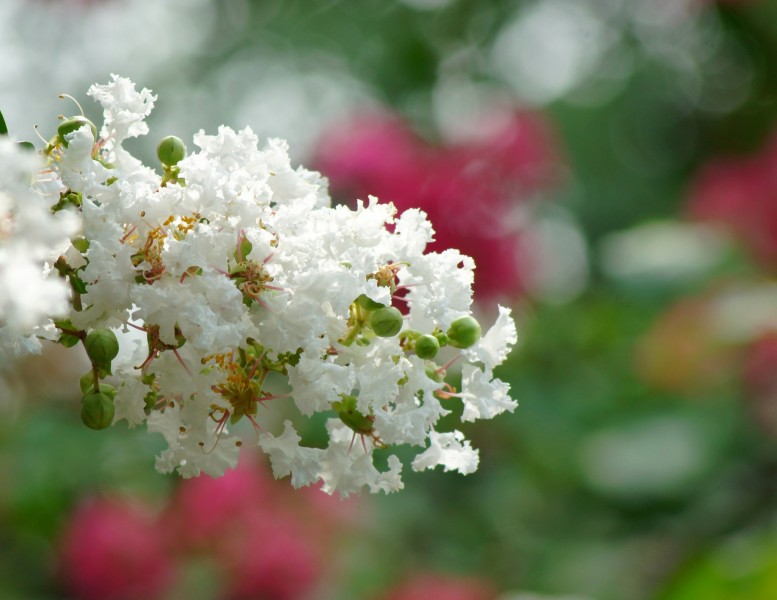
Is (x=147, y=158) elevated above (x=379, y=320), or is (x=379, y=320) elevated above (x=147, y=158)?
(x=147, y=158)

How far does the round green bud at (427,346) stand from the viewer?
58 centimetres

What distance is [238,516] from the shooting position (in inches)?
72.6

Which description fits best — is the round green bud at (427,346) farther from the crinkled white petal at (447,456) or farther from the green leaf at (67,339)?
the green leaf at (67,339)

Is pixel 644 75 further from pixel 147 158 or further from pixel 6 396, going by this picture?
pixel 6 396

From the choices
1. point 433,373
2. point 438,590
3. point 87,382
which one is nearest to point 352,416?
point 433,373

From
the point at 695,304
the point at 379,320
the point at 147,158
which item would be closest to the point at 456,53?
the point at 147,158

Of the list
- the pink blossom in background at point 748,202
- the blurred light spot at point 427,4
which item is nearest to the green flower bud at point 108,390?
the pink blossom in background at point 748,202

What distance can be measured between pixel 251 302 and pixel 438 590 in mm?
1322

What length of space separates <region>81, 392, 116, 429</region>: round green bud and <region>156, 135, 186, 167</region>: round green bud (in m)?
0.14

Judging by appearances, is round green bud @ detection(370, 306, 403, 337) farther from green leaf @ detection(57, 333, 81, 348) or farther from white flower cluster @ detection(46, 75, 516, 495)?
green leaf @ detection(57, 333, 81, 348)

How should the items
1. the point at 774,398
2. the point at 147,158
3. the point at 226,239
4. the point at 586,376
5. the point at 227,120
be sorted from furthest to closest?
the point at 227,120
the point at 147,158
the point at 586,376
the point at 774,398
the point at 226,239

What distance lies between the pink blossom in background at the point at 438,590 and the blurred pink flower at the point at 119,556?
1.38 feet

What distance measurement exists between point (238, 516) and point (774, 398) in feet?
3.46

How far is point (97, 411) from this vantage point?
0.57 meters
